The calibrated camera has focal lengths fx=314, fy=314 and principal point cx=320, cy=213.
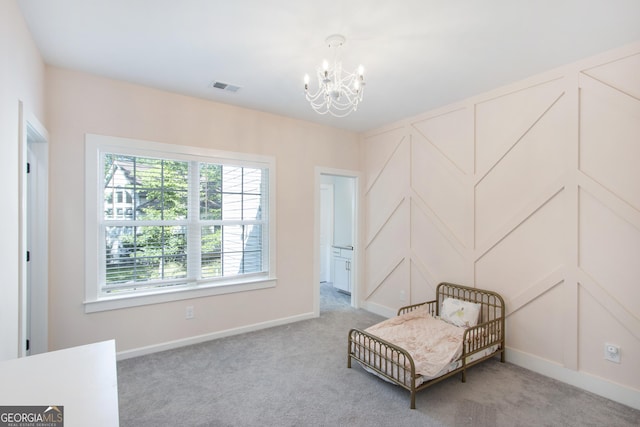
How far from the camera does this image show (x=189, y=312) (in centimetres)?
341

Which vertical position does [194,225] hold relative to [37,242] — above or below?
above

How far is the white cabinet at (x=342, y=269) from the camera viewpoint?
557cm

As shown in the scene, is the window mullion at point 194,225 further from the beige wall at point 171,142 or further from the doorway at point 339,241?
the doorway at point 339,241

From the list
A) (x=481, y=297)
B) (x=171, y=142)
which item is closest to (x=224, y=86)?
(x=171, y=142)

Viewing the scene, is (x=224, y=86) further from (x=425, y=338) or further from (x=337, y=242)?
(x=337, y=242)

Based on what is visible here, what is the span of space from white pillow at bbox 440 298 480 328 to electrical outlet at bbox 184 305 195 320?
2681mm

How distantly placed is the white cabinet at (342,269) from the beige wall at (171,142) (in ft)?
4.60

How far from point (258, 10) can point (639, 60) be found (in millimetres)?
2775

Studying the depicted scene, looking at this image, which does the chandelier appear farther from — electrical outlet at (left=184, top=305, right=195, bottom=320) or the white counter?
electrical outlet at (left=184, top=305, right=195, bottom=320)

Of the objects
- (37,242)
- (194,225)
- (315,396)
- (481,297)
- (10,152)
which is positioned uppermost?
(10,152)

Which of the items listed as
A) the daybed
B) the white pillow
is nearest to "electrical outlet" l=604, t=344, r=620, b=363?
the daybed

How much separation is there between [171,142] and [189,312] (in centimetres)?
183

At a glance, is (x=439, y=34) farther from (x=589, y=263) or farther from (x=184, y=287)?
(x=184, y=287)

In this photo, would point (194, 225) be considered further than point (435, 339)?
Yes
